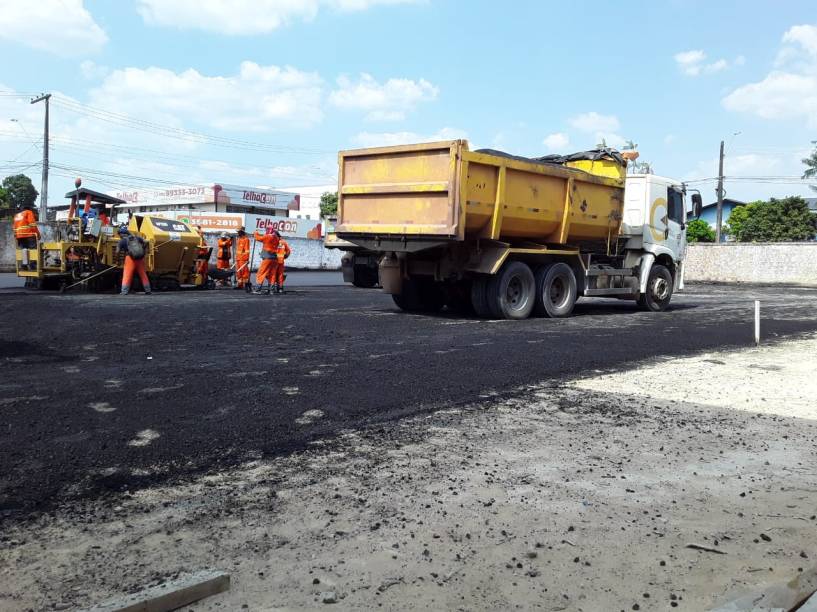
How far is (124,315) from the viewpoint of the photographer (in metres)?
11.2

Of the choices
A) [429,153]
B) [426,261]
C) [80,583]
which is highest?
[429,153]

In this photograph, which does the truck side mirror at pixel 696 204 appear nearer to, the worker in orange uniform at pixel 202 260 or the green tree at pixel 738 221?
the worker in orange uniform at pixel 202 260

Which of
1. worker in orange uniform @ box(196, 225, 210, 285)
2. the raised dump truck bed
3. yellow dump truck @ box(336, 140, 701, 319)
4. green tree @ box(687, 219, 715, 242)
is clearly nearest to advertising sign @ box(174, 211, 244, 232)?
green tree @ box(687, 219, 715, 242)

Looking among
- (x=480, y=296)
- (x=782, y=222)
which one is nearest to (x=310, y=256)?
(x=480, y=296)

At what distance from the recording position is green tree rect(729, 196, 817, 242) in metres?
49.3

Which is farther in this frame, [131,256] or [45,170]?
[45,170]

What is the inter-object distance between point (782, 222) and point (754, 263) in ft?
65.6

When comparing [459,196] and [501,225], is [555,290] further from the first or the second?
[459,196]

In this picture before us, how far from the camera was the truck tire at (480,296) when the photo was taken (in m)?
12.2

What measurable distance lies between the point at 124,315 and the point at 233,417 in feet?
22.6

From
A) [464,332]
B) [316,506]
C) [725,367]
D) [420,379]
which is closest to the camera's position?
[316,506]

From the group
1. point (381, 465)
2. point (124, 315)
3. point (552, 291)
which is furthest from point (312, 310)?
point (381, 465)

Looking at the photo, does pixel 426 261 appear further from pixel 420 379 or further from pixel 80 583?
pixel 80 583

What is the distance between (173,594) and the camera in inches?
99.7
